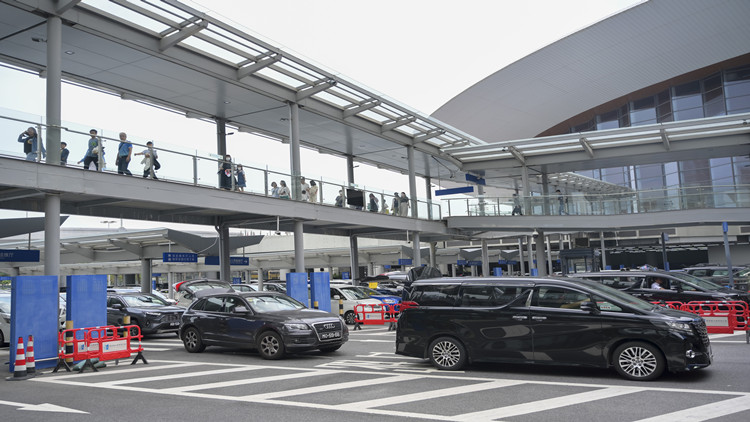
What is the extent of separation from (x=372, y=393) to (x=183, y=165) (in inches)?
Result: 489

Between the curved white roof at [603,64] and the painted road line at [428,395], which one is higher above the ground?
the curved white roof at [603,64]

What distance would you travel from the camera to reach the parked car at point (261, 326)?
44.4ft

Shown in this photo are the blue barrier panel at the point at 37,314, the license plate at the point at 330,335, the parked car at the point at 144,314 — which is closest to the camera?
the blue barrier panel at the point at 37,314

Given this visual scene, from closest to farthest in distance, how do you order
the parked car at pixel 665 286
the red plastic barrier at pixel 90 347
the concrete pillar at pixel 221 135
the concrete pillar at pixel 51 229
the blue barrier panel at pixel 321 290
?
the red plastic barrier at pixel 90 347 → the concrete pillar at pixel 51 229 → the parked car at pixel 665 286 → the blue barrier panel at pixel 321 290 → the concrete pillar at pixel 221 135

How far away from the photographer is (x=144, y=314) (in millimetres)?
19406

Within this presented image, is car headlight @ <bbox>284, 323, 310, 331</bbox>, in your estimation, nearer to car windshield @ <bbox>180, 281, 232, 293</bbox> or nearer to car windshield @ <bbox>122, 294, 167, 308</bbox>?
car windshield @ <bbox>122, 294, 167, 308</bbox>

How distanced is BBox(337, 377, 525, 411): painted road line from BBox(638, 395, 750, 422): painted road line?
9.14 feet

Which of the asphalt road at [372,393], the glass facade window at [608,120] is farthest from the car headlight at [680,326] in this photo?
the glass facade window at [608,120]

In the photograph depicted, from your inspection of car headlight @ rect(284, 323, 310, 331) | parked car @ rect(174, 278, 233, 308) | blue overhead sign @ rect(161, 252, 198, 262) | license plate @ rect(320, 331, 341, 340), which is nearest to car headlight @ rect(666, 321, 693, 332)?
license plate @ rect(320, 331, 341, 340)

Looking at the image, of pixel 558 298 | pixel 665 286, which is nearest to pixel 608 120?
pixel 665 286

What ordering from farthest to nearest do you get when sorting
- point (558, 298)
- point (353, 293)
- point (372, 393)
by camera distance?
1. point (353, 293)
2. point (558, 298)
3. point (372, 393)

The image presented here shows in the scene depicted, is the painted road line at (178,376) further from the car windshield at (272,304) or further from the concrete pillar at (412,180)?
the concrete pillar at (412,180)

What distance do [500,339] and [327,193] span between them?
50.7 feet

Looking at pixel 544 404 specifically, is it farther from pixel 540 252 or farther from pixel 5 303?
pixel 540 252
